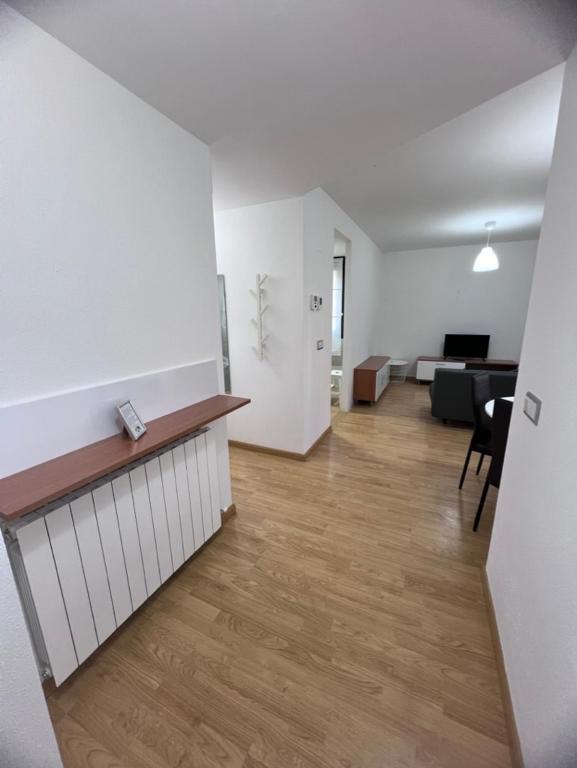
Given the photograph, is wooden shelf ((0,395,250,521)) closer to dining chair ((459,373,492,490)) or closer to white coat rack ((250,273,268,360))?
white coat rack ((250,273,268,360))

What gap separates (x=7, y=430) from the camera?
978 mm

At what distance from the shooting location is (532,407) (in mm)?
1170

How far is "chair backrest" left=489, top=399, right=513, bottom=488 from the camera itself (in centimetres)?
174

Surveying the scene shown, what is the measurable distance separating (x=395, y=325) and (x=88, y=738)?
6705 millimetres

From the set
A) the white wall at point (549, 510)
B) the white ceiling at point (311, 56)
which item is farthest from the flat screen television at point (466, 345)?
the white wall at point (549, 510)

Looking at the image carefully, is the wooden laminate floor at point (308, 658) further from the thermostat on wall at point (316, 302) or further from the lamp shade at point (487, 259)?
the lamp shade at point (487, 259)

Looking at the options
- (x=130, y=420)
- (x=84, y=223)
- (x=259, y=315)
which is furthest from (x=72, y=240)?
(x=259, y=315)

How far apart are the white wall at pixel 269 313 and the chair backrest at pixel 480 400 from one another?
57.8 inches

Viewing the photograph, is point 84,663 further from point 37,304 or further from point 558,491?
point 558,491

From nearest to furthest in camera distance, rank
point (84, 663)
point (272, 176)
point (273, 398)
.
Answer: point (84, 663)
point (272, 176)
point (273, 398)

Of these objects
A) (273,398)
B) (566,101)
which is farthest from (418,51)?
(273,398)

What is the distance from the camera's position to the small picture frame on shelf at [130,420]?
4.17 ft

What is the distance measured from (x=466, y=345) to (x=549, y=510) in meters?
5.75

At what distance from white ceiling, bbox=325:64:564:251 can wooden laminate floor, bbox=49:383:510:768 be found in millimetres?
2641
